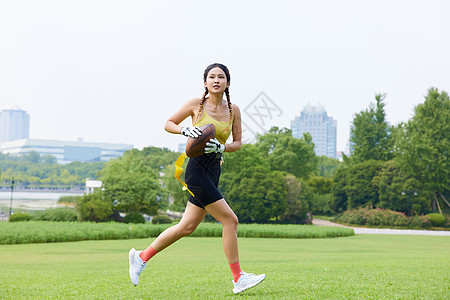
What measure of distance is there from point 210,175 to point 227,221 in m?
0.51

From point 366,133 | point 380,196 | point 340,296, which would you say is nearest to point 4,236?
point 340,296

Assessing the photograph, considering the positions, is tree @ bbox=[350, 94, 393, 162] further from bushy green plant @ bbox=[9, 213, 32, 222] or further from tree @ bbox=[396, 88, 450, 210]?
bushy green plant @ bbox=[9, 213, 32, 222]

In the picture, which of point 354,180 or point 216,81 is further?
point 354,180

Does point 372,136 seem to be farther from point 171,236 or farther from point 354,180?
point 171,236

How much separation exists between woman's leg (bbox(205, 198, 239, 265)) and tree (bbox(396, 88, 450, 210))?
44.0 m

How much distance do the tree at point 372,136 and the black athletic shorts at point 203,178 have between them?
52859 millimetres

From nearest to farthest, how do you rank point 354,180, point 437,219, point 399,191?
1. point 437,219
2. point 399,191
3. point 354,180

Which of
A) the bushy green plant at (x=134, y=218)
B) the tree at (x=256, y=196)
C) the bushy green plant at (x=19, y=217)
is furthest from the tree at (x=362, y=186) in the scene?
the bushy green plant at (x=19, y=217)

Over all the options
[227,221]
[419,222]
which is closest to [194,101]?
[227,221]

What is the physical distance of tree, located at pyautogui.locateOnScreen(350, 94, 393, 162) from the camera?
5525 cm

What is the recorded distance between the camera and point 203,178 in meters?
4.69

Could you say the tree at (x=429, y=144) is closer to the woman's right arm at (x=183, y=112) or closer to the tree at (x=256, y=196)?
the tree at (x=256, y=196)

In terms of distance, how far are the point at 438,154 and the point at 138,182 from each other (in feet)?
96.7

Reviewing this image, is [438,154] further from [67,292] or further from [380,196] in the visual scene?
[67,292]
